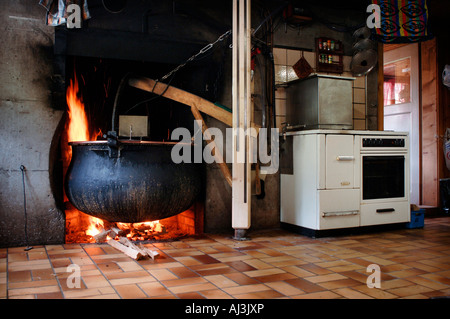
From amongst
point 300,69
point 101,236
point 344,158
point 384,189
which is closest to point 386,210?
point 384,189

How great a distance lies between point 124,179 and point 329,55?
2.69m

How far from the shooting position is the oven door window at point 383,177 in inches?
157

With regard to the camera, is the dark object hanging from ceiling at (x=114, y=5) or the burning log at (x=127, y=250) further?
the dark object hanging from ceiling at (x=114, y=5)

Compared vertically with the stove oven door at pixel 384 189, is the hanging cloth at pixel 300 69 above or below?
above

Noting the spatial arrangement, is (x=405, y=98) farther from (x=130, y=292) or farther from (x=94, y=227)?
(x=130, y=292)

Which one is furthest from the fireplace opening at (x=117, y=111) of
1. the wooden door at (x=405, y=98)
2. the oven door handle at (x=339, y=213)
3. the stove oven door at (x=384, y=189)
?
the wooden door at (x=405, y=98)

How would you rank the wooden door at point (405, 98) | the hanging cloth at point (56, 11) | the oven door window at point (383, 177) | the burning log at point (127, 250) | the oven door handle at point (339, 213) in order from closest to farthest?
the burning log at point (127, 250)
the hanging cloth at point (56, 11)
the oven door handle at point (339, 213)
the oven door window at point (383, 177)
the wooden door at point (405, 98)

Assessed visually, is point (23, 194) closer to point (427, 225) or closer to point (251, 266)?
point (251, 266)

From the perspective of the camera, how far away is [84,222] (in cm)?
412

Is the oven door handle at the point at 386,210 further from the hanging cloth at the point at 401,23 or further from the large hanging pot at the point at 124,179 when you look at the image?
the large hanging pot at the point at 124,179

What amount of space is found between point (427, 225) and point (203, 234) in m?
2.57

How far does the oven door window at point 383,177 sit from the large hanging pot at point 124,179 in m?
1.82

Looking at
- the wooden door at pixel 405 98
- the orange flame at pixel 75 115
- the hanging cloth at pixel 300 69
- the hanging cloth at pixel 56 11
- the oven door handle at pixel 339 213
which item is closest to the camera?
the hanging cloth at pixel 56 11

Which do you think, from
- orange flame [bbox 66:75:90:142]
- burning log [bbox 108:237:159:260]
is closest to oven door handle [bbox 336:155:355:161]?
burning log [bbox 108:237:159:260]
